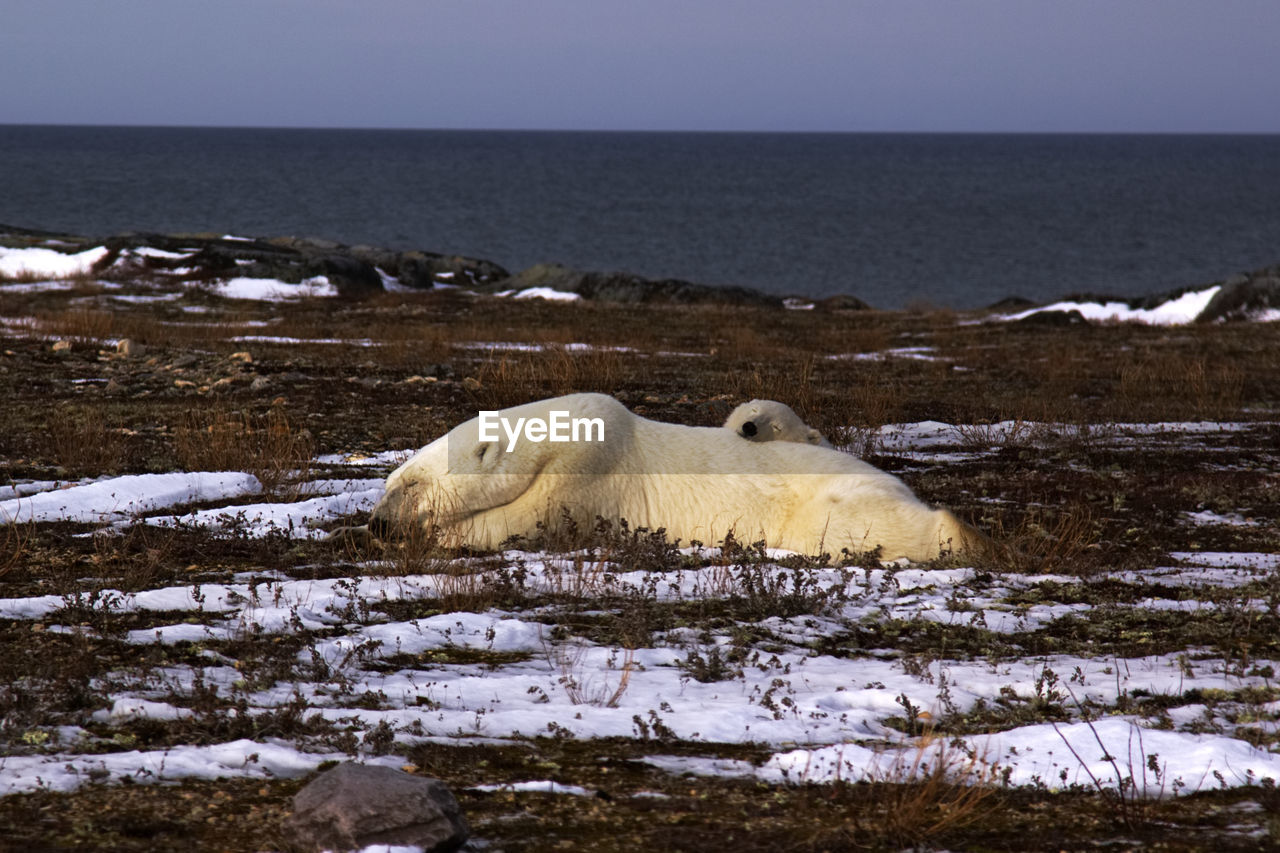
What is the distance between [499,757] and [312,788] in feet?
2.71

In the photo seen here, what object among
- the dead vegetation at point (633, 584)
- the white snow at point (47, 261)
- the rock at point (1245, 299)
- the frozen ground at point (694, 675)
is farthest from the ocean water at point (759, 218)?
the frozen ground at point (694, 675)

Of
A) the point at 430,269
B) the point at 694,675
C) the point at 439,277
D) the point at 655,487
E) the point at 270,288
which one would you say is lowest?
the point at 694,675

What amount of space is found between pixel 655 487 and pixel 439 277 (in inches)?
1542

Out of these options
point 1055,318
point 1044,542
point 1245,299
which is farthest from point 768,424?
point 1245,299

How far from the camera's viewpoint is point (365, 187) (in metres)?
138

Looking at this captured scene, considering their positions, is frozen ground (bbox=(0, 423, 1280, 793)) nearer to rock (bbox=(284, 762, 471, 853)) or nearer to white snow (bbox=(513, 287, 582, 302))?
rock (bbox=(284, 762, 471, 853))

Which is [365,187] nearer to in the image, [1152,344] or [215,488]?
[1152,344]

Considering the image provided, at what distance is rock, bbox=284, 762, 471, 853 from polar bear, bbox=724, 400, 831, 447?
3.85 metres

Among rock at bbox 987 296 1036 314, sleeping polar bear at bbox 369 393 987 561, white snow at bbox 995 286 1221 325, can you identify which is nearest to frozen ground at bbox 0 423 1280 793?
sleeping polar bear at bbox 369 393 987 561

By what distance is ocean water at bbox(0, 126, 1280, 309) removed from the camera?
71.0 meters

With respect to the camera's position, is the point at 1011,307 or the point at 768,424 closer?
the point at 768,424

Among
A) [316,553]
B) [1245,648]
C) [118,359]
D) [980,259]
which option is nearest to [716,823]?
[1245,648]

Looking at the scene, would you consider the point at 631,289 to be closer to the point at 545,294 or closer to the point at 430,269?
the point at 545,294

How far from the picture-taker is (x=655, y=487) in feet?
21.8
